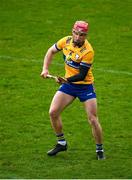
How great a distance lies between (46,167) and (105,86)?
248 inches

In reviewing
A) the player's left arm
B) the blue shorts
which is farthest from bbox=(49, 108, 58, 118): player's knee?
the player's left arm

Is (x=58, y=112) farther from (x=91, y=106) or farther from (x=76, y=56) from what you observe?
(x=76, y=56)

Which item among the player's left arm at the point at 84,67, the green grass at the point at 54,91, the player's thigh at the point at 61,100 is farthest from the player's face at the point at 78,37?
the green grass at the point at 54,91

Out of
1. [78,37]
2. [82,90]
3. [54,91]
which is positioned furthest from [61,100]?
[54,91]

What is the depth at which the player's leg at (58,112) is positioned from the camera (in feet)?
40.6

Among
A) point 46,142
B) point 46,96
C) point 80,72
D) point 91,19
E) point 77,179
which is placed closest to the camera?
point 77,179

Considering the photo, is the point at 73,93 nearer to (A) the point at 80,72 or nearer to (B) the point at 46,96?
(A) the point at 80,72

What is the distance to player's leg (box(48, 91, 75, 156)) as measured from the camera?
12.4m

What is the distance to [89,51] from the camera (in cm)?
1202

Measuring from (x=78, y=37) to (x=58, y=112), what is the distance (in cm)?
148

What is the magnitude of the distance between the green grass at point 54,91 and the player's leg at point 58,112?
167 millimetres

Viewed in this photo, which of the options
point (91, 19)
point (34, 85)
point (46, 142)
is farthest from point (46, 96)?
point (91, 19)

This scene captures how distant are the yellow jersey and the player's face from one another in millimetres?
89

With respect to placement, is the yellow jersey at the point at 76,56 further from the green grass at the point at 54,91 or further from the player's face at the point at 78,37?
the green grass at the point at 54,91
